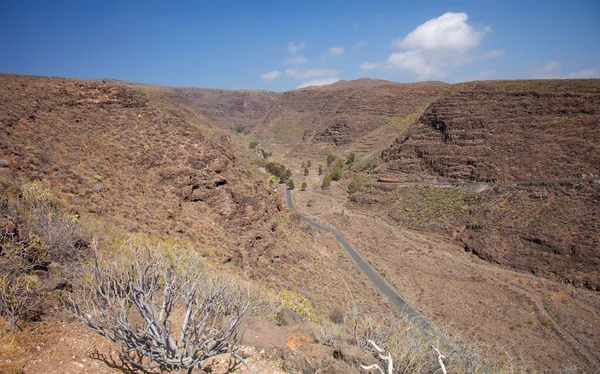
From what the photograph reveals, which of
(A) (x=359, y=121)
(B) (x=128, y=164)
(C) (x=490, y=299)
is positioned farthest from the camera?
(A) (x=359, y=121)

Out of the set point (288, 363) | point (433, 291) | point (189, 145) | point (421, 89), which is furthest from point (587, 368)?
point (421, 89)

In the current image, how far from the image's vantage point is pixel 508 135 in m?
43.2

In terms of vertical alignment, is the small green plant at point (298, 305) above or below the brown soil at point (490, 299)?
above

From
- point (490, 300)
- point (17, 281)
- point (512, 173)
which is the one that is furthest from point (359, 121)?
point (17, 281)

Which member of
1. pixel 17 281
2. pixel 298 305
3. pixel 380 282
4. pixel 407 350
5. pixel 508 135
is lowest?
pixel 380 282

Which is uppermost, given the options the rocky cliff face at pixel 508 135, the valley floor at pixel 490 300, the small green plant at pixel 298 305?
the rocky cliff face at pixel 508 135

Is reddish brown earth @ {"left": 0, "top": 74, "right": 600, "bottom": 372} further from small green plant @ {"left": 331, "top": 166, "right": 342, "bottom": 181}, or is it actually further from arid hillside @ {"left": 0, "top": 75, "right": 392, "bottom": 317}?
small green plant @ {"left": 331, "top": 166, "right": 342, "bottom": 181}

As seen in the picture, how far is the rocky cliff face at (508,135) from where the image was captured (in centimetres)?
3703

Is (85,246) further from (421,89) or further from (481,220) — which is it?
(421,89)

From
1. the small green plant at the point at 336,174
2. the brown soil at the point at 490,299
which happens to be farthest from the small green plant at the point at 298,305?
the small green plant at the point at 336,174

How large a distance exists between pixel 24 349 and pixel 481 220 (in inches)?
1610

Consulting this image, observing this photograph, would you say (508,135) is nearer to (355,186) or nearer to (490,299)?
(355,186)

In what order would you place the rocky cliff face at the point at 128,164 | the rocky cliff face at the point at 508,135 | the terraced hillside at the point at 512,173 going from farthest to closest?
the rocky cliff face at the point at 508,135 → the terraced hillside at the point at 512,173 → the rocky cliff face at the point at 128,164

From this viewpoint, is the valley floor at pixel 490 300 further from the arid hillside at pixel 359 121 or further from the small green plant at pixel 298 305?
the arid hillside at pixel 359 121
